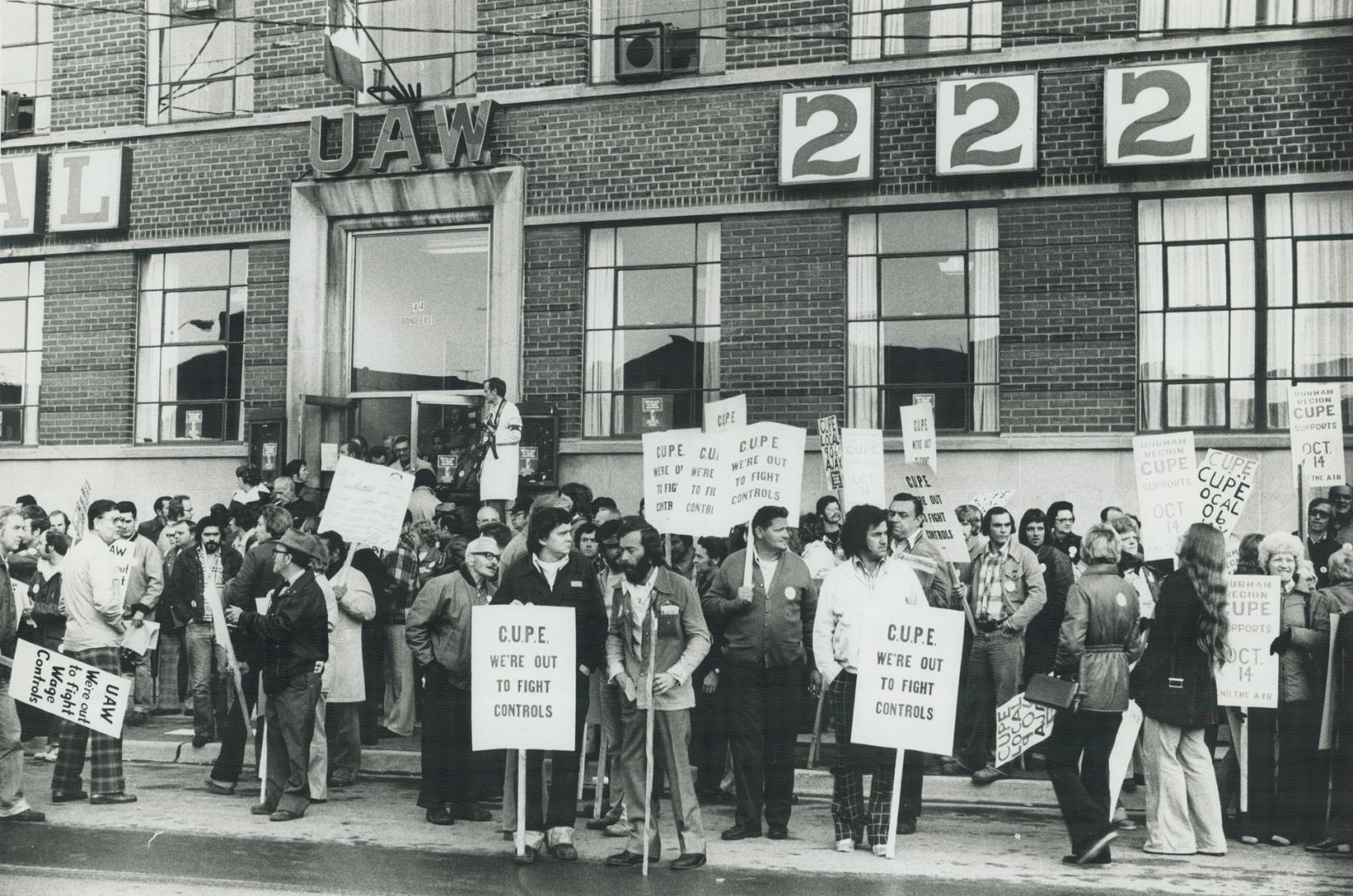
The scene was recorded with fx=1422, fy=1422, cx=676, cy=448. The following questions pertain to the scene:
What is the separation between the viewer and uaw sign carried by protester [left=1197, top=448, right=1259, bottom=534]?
10719 millimetres

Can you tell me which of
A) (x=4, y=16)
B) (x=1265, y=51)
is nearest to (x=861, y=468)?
(x=1265, y=51)

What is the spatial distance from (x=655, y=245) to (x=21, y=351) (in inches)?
338

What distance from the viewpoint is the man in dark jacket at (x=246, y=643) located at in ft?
32.7

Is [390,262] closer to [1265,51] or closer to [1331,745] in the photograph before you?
[1265,51]

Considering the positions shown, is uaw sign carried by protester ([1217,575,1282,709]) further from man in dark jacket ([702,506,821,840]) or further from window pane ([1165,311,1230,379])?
window pane ([1165,311,1230,379])

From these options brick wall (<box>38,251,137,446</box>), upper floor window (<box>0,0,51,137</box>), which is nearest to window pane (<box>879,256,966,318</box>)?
brick wall (<box>38,251,137,446</box>)

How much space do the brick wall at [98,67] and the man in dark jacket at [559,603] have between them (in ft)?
38.9

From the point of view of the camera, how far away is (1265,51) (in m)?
13.9

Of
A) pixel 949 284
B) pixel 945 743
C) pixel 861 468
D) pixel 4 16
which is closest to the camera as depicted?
pixel 945 743

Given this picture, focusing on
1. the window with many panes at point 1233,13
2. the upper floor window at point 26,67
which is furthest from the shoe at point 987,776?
the upper floor window at point 26,67

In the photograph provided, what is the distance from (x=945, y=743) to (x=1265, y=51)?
886 cm

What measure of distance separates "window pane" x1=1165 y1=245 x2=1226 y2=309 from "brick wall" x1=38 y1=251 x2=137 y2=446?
12201mm

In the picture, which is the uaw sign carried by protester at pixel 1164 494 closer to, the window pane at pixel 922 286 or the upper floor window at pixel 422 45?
the window pane at pixel 922 286

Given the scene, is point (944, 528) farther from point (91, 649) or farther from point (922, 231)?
point (91, 649)
